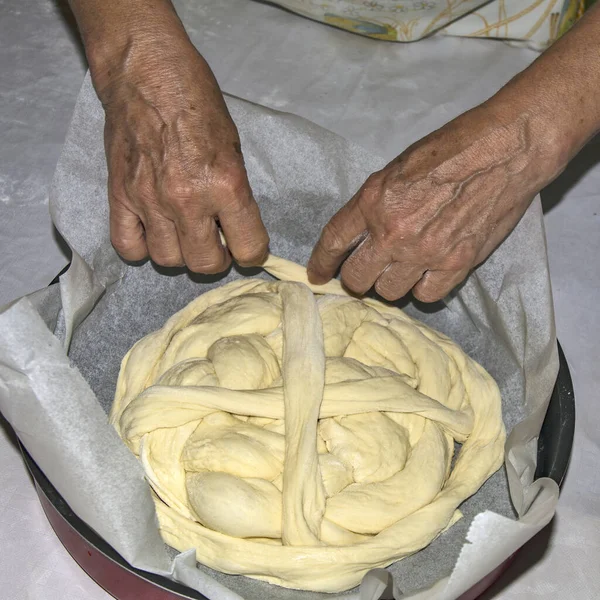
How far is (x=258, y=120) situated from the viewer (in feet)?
3.78

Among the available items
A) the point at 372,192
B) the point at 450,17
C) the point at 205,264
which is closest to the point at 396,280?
the point at 372,192

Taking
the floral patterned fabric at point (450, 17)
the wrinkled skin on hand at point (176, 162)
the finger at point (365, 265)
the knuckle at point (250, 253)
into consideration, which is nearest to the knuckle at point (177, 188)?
the wrinkled skin on hand at point (176, 162)

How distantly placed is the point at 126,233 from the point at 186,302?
186 mm

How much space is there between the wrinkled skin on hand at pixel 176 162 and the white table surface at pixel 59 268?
0.36 m

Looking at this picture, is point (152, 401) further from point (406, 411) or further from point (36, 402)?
point (406, 411)

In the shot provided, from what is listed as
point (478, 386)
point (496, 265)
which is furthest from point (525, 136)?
point (478, 386)

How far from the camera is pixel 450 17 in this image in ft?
5.24

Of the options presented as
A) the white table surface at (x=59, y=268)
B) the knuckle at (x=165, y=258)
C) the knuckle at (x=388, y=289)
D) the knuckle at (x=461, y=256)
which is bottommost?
the white table surface at (x=59, y=268)

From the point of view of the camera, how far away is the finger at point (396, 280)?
1.02 m

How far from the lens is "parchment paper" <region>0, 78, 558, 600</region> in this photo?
79 centimetres

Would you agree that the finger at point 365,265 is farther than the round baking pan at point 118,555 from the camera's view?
Yes

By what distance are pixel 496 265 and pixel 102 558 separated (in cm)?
59

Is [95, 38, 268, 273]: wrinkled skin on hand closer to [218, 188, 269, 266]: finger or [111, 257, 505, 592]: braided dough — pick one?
[218, 188, 269, 266]: finger

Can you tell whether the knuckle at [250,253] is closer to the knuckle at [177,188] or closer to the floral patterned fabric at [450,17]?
the knuckle at [177,188]
